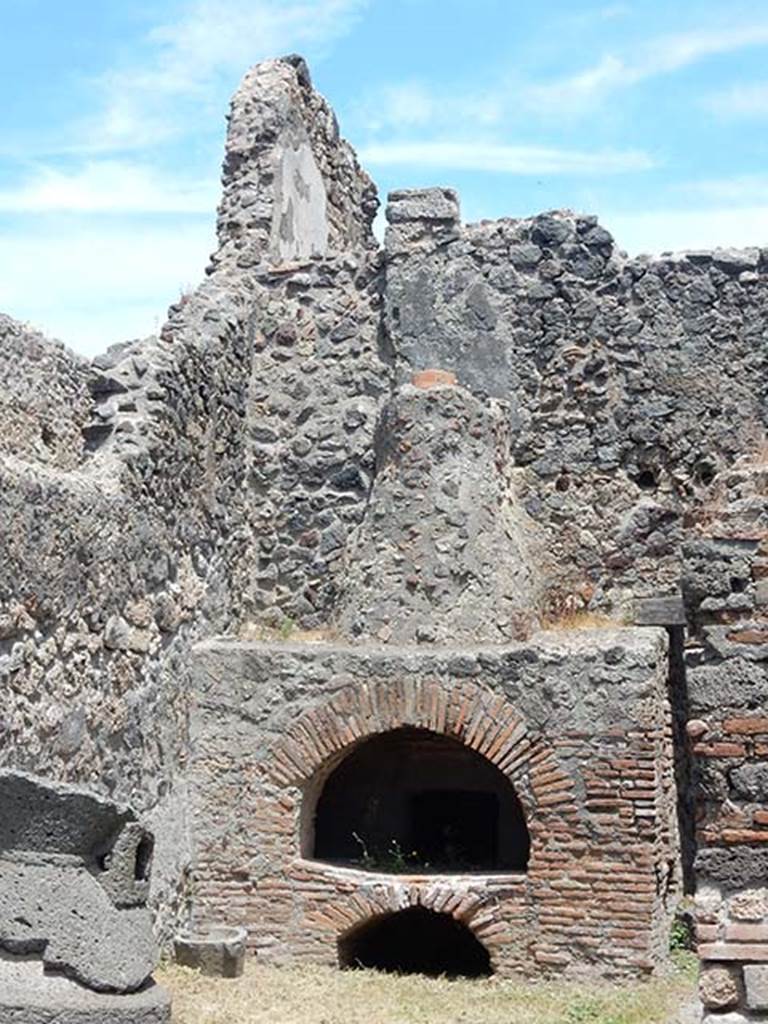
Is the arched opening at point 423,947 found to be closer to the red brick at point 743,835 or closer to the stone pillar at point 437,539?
the stone pillar at point 437,539

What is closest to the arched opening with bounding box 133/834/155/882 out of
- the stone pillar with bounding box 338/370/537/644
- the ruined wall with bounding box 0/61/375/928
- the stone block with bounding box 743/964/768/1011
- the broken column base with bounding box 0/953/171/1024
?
the broken column base with bounding box 0/953/171/1024

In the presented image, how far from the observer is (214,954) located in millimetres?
8750

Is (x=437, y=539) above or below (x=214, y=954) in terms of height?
above

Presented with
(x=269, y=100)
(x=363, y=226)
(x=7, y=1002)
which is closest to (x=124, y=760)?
(x=7, y=1002)

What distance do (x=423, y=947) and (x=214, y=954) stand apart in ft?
7.87

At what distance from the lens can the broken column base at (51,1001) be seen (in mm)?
5703

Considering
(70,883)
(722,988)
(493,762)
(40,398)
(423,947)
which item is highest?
(40,398)

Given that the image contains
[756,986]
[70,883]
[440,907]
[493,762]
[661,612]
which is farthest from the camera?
[661,612]

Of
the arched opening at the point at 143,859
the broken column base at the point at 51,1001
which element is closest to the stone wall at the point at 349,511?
the arched opening at the point at 143,859

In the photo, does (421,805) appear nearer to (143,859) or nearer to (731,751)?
(143,859)

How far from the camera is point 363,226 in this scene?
15.7m

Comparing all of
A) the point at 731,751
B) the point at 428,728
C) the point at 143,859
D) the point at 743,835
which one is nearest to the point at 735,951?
the point at 743,835

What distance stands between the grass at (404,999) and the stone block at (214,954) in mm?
108

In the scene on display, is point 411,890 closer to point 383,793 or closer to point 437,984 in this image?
point 437,984
